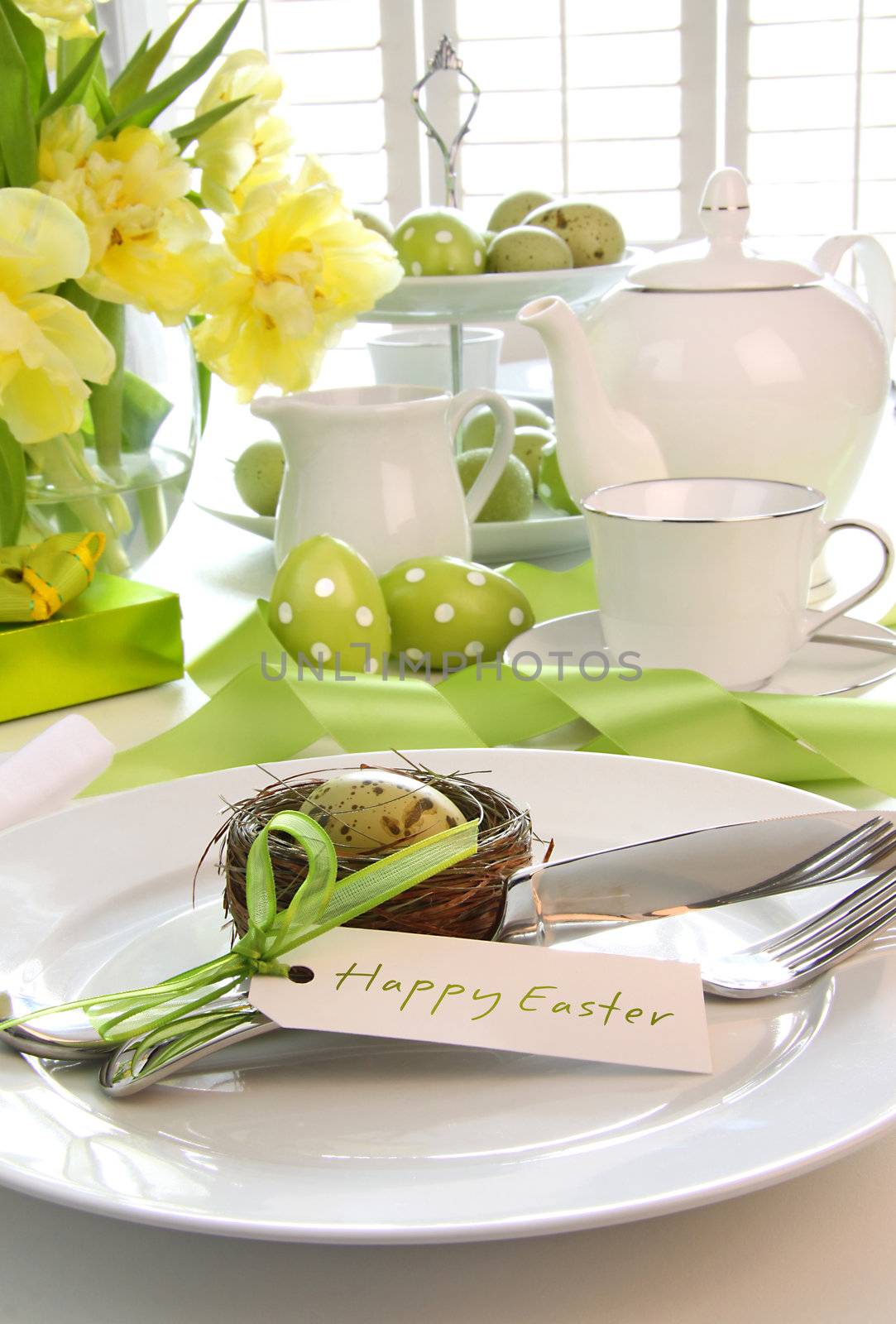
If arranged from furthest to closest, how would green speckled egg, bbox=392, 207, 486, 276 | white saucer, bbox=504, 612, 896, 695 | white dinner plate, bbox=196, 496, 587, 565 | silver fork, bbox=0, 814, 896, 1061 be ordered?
green speckled egg, bbox=392, 207, 486, 276 → white dinner plate, bbox=196, 496, 587, 565 → white saucer, bbox=504, 612, 896, 695 → silver fork, bbox=0, 814, 896, 1061

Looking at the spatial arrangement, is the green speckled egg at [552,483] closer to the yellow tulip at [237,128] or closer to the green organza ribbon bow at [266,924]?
the yellow tulip at [237,128]

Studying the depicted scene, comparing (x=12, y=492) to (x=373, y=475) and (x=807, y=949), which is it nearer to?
(x=373, y=475)

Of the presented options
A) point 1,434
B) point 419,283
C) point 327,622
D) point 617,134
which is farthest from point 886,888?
point 617,134

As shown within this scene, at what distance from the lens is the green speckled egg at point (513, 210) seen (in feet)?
3.73

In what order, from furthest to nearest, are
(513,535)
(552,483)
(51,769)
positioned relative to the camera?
1. (552,483)
2. (513,535)
3. (51,769)

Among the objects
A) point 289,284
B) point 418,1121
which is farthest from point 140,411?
point 418,1121

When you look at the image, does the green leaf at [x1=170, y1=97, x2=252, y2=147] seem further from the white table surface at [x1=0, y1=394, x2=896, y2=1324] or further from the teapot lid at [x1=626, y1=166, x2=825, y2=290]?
the white table surface at [x1=0, y1=394, x2=896, y2=1324]

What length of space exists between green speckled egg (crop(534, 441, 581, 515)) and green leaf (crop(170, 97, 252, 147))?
0.33 m

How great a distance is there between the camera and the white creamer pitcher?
0.72 metres

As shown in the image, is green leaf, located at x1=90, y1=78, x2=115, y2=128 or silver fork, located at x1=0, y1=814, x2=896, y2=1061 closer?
silver fork, located at x1=0, y1=814, x2=896, y2=1061

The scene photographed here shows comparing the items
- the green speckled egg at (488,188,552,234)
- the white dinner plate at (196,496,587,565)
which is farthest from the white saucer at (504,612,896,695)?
the green speckled egg at (488,188,552,234)

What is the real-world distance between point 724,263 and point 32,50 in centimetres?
40

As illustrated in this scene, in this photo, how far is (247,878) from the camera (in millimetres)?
329

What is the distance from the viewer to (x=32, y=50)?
720mm
